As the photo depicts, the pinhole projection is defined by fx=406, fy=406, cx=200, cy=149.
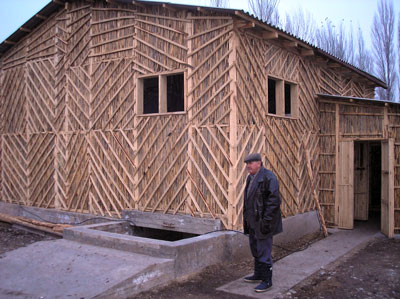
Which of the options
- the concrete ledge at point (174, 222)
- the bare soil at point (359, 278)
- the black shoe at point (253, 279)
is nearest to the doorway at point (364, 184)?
the bare soil at point (359, 278)

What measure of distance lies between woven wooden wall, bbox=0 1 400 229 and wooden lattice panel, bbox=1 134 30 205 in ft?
0.14

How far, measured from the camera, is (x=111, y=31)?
1041 cm

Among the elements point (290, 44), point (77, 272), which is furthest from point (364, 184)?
point (77, 272)

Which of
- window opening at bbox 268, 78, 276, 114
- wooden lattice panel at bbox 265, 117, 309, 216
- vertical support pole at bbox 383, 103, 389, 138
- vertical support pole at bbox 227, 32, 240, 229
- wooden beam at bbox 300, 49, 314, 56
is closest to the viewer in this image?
vertical support pole at bbox 227, 32, 240, 229

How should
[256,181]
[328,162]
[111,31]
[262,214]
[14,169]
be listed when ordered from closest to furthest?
[262,214] < [256,181] < [111,31] < [328,162] < [14,169]

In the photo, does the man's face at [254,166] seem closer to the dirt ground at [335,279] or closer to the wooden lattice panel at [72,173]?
the dirt ground at [335,279]

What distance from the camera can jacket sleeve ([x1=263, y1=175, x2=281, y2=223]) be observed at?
6086 mm

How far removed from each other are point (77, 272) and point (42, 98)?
7119 millimetres

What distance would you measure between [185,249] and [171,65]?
4.26 metres

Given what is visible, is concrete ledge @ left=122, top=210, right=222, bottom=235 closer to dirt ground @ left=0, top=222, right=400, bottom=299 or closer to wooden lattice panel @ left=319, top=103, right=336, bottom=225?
dirt ground @ left=0, top=222, right=400, bottom=299

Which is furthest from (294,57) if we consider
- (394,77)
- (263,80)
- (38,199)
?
(394,77)

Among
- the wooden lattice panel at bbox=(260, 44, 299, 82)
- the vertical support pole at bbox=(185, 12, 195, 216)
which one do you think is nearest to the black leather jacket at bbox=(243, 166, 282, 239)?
the vertical support pole at bbox=(185, 12, 195, 216)

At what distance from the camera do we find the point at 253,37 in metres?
9.08

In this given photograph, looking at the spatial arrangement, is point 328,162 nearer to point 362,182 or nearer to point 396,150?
point 396,150
